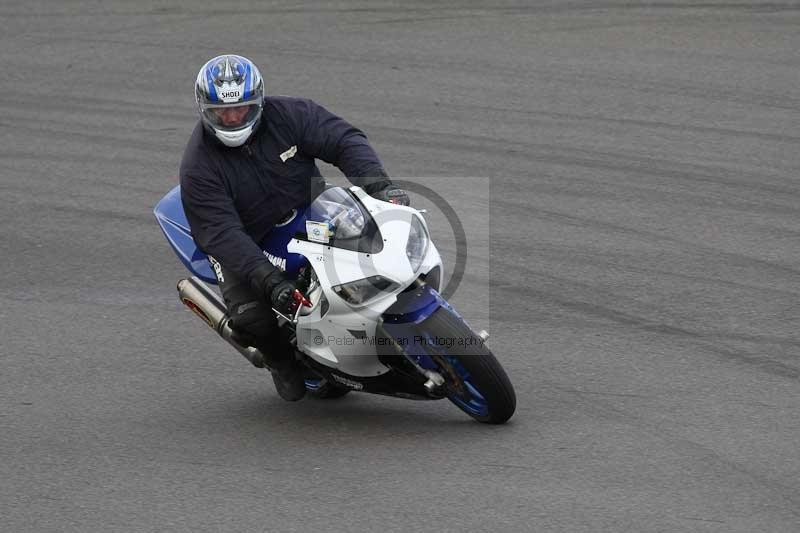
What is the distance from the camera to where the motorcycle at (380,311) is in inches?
222

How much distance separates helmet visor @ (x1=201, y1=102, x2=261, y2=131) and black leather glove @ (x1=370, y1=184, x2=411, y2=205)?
692 millimetres

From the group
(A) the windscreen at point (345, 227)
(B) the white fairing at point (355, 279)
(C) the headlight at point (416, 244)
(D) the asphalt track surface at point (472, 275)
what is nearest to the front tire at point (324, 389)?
(D) the asphalt track surface at point (472, 275)

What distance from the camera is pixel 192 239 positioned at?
6.48m

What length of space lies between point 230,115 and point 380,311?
1.17 metres

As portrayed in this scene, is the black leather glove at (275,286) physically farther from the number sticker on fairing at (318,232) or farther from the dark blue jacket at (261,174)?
the number sticker on fairing at (318,232)


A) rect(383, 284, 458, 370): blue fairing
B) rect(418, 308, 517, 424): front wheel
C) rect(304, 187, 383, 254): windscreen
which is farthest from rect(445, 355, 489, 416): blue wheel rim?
rect(304, 187, 383, 254): windscreen

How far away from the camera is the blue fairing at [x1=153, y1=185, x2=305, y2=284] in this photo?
607 cm

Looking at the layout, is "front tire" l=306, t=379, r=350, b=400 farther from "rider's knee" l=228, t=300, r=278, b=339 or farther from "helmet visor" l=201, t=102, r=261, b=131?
"helmet visor" l=201, t=102, r=261, b=131

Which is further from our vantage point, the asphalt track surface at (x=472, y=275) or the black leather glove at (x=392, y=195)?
the black leather glove at (x=392, y=195)

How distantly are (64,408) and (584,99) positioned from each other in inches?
253

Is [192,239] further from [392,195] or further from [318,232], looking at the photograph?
[392,195]
